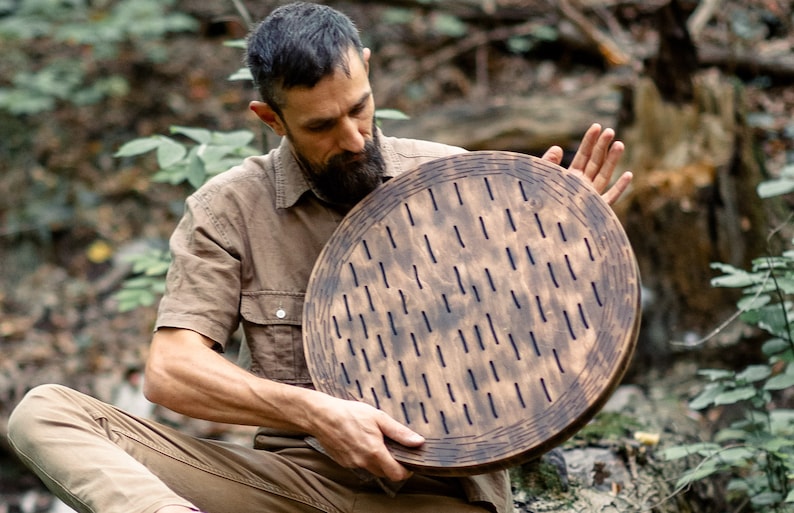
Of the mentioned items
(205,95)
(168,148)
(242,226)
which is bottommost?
(205,95)

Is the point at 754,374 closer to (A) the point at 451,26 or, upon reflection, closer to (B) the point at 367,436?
(B) the point at 367,436

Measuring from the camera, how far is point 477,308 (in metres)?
2.04

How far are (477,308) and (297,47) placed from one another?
752 mm

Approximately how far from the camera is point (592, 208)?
6.54 ft

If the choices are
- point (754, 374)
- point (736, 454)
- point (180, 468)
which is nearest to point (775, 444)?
point (736, 454)

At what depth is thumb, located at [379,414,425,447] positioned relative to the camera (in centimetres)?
192

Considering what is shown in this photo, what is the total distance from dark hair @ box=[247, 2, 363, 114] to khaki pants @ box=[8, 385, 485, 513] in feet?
2.86

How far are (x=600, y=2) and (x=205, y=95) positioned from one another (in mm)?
2976

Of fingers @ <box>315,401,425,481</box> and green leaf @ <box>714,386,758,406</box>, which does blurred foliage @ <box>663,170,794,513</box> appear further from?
fingers @ <box>315,401,425,481</box>

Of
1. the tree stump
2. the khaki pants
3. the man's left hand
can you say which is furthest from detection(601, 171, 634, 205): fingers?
the tree stump

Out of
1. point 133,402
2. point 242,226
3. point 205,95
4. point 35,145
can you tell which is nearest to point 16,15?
point 35,145

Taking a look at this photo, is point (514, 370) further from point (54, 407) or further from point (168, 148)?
point (168, 148)

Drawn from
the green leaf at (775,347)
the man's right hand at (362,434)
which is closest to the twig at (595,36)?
the green leaf at (775,347)

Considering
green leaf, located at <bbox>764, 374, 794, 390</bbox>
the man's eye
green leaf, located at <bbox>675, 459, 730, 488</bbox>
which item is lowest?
green leaf, located at <bbox>675, 459, 730, 488</bbox>
